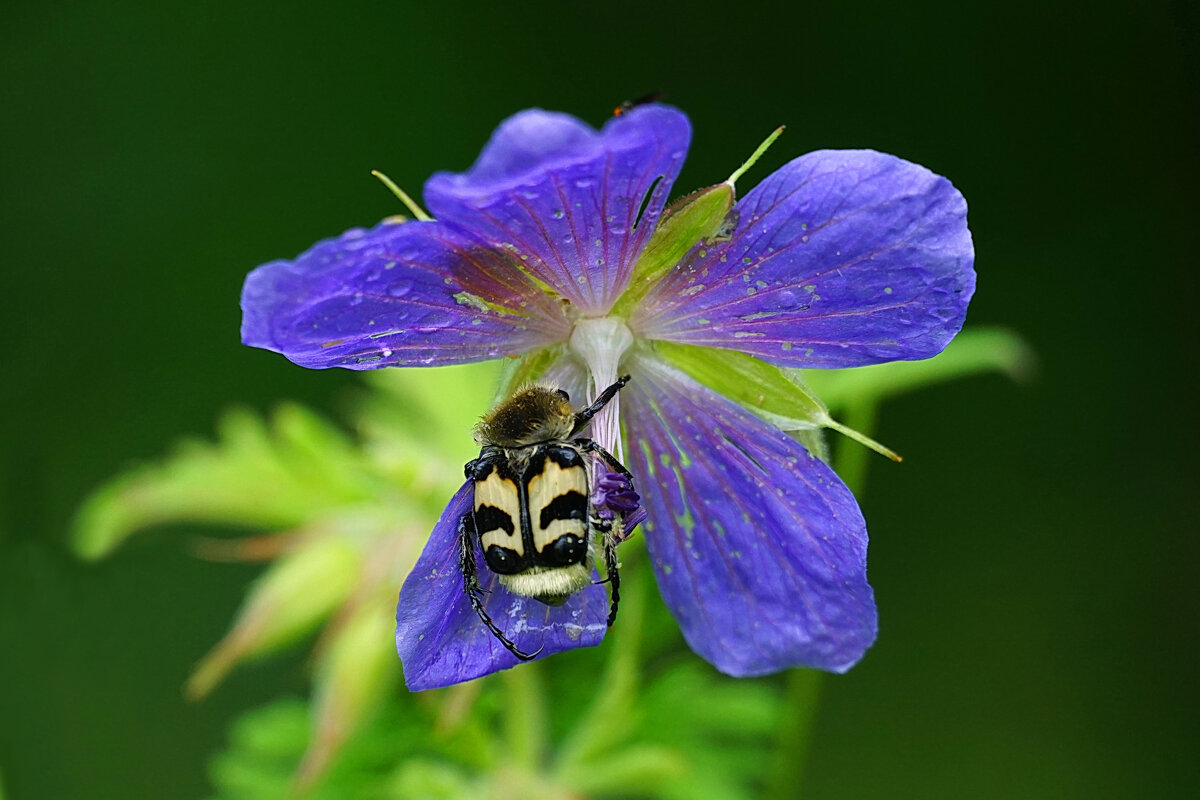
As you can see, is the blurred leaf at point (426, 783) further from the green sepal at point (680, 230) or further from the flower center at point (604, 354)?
the green sepal at point (680, 230)

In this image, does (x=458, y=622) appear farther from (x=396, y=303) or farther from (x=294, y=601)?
(x=294, y=601)

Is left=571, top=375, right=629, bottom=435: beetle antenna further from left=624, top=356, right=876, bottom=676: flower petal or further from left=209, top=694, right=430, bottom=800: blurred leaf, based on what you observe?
left=209, top=694, right=430, bottom=800: blurred leaf

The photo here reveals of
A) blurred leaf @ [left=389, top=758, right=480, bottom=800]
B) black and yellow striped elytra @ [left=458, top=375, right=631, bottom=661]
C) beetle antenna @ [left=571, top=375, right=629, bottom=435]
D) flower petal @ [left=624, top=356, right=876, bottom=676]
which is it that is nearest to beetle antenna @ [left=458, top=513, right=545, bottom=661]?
black and yellow striped elytra @ [left=458, top=375, right=631, bottom=661]

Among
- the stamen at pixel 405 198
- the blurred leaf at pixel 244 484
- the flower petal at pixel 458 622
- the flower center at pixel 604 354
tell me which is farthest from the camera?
the blurred leaf at pixel 244 484

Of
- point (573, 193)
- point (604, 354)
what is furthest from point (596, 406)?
point (573, 193)

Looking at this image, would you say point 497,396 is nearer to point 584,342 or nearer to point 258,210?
point 584,342

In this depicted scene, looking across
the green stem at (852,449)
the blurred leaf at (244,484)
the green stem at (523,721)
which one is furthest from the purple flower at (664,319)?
the blurred leaf at (244,484)
